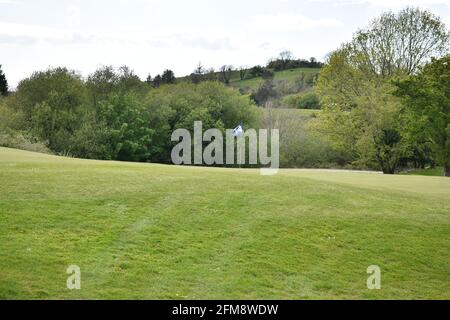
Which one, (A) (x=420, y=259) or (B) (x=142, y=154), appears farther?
(B) (x=142, y=154)

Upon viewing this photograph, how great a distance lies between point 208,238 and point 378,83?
45947 millimetres

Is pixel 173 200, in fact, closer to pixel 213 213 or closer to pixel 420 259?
pixel 213 213

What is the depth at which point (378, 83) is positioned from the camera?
186 feet

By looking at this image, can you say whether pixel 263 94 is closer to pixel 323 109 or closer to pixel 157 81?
pixel 157 81

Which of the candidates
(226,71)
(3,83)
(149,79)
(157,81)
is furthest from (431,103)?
(226,71)

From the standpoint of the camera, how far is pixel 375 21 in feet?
187

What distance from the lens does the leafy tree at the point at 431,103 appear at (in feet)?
155

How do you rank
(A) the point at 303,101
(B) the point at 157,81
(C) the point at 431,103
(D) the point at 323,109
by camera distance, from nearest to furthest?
(C) the point at 431,103
(D) the point at 323,109
(A) the point at 303,101
(B) the point at 157,81

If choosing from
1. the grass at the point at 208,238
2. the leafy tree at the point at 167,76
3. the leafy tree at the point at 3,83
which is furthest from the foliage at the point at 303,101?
the grass at the point at 208,238

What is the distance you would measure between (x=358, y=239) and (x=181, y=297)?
311 inches

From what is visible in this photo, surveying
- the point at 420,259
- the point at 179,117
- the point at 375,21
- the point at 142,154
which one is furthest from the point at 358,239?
the point at 179,117

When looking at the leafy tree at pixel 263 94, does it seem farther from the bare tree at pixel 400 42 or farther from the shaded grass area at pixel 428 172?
the bare tree at pixel 400 42

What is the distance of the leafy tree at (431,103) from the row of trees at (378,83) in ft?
3.99

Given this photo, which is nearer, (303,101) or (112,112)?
(112,112)
